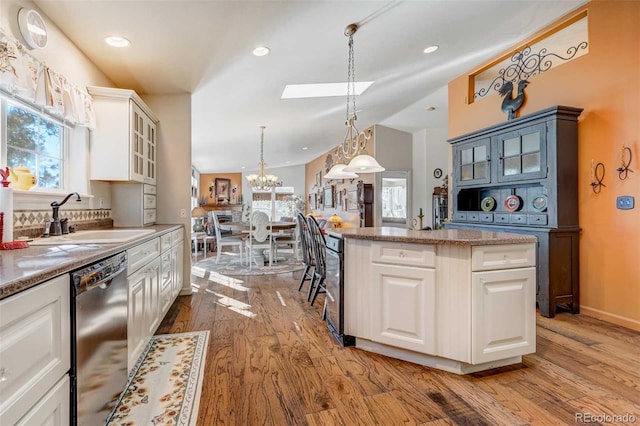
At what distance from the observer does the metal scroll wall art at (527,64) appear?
11.0 feet

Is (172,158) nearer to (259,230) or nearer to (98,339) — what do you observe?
(259,230)

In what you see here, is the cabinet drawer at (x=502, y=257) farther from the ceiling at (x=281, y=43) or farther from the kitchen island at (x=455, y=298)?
the ceiling at (x=281, y=43)

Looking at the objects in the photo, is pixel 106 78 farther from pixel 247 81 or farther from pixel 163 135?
pixel 247 81

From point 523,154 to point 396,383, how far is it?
282cm

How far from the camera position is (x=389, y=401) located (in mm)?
1695

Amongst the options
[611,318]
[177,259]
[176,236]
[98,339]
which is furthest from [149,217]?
[611,318]

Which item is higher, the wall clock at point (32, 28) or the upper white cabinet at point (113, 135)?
the wall clock at point (32, 28)

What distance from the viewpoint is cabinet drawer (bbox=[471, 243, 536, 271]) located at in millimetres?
1903

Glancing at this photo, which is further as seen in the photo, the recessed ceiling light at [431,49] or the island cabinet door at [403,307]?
the recessed ceiling light at [431,49]

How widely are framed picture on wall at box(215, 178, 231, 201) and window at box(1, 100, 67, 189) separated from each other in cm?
911

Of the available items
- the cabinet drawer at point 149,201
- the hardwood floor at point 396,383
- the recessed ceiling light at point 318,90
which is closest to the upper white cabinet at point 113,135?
the cabinet drawer at point 149,201

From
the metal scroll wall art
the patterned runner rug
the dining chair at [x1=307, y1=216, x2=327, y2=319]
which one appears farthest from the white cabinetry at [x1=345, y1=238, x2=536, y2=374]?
the metal scroll wall art

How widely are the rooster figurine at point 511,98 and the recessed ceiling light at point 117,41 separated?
410 centimetres

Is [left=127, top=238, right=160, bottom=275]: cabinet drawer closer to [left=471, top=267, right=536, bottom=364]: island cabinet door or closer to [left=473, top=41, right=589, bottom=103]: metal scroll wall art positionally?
[left=471, top=267, right=536, bottom=364]: island cabinet door
